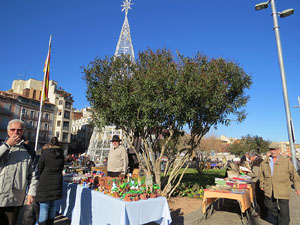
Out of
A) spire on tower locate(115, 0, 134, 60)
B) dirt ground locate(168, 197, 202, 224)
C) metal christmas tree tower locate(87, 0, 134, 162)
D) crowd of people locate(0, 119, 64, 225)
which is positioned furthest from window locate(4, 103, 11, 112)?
crowd of people locate(0, 119, 64, 225)

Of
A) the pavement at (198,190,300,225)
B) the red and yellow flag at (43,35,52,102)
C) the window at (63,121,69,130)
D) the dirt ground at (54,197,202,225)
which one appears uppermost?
the window at (63,121,69,130)

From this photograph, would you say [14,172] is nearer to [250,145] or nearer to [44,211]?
[44,211]

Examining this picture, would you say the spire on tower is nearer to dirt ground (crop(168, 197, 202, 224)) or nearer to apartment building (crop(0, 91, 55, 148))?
dirt ground (crop(168, 197, 202, 224))

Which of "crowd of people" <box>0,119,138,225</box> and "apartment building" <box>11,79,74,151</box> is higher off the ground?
"apartment building" <box>11,79,74,151</box>

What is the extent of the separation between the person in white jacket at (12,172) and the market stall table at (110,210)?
150 centimetres

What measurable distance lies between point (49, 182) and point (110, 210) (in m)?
1.24

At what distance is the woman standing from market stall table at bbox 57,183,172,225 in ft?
2.21

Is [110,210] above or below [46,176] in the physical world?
below

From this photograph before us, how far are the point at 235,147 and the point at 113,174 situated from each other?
138ft

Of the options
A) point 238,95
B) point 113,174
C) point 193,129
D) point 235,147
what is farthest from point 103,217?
point 235,147

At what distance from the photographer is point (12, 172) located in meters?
2.90

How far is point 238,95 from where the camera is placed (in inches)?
315

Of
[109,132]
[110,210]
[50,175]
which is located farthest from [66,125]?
[110,210]

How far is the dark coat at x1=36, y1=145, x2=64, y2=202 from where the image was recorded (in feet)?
12.9
